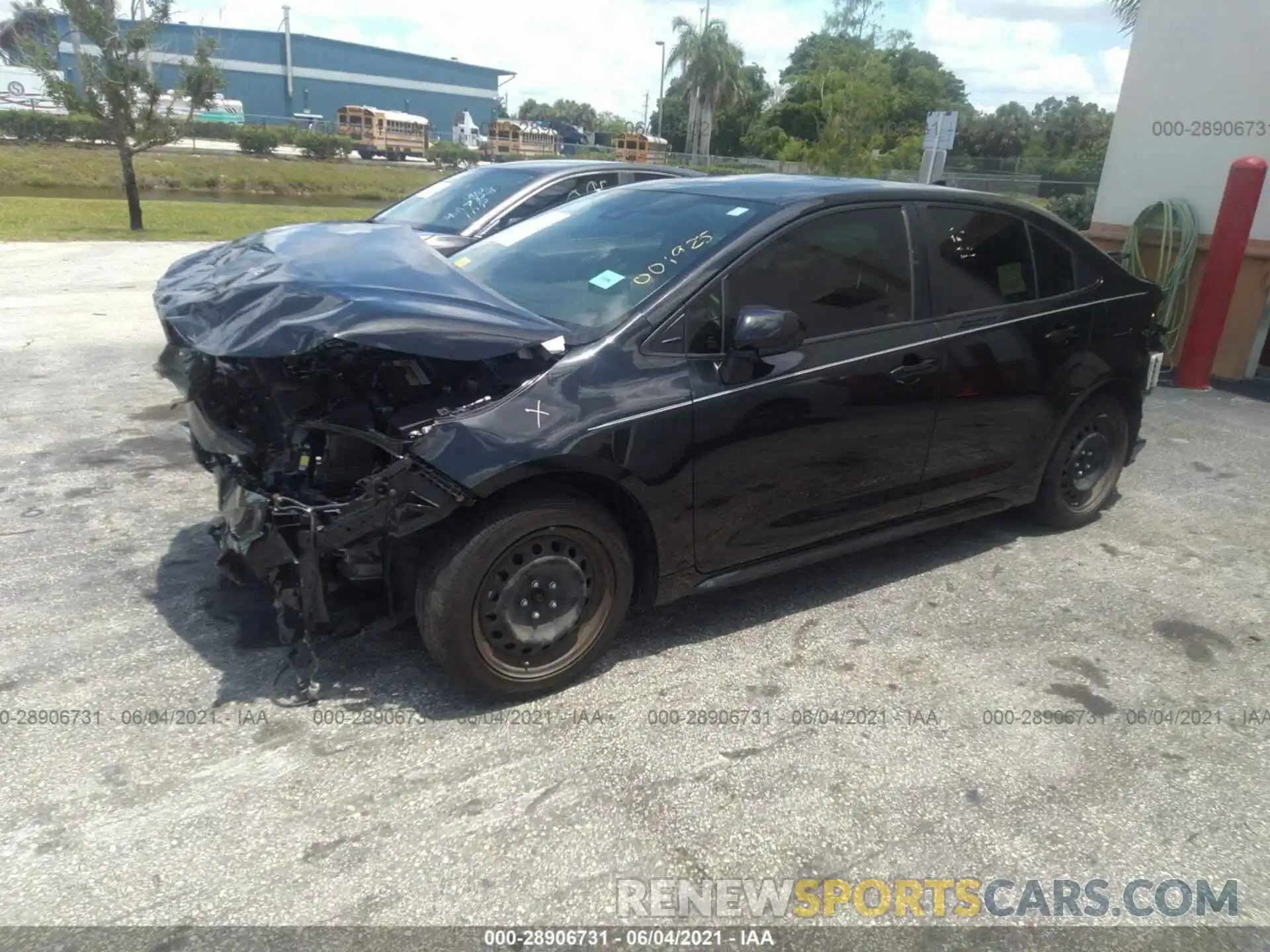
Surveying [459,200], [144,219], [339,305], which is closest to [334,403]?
[339,305]

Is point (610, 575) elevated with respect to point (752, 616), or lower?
elevated

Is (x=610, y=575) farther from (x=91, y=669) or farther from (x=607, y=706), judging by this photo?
(x=91, y=669)

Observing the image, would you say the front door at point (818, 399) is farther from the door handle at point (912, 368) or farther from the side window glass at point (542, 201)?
the side window glass at point (542, 201)

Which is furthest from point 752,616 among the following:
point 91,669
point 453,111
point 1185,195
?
point 453,111

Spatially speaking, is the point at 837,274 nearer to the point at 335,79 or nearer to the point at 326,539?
the point at 326,539

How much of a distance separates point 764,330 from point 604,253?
0.87m

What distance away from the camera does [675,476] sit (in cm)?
344

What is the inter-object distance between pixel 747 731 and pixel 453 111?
10800 cm

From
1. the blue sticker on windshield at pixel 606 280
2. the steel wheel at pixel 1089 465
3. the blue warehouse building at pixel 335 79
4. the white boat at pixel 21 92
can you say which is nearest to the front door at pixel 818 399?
the blue sticker on windshield at pixel 606 280

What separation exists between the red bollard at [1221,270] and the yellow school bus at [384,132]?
191ft

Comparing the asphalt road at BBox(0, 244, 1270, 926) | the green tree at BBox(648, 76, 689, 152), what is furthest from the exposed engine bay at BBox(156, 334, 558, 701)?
the green tree at BBox(648, 76, 689, 152)

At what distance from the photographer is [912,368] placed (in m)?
4.05

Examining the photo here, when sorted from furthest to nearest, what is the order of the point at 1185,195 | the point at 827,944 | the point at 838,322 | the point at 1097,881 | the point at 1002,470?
the point at 1185,195
the point at 1002,470
the point at 838,322
the point at 1097,881
the point at 827,944

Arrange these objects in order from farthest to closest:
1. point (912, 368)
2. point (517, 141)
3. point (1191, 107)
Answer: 1. point (517, 141)
2. point (1191, 107)
3. point (912, 368)
